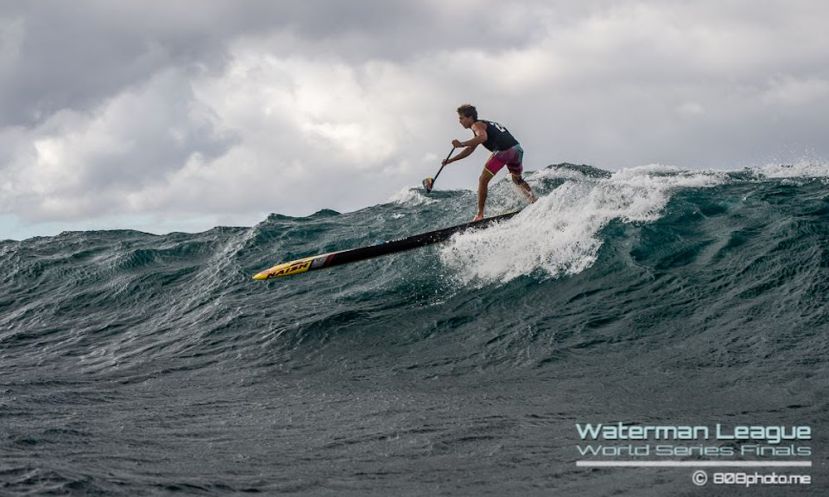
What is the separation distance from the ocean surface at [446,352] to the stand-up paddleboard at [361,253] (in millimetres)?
239

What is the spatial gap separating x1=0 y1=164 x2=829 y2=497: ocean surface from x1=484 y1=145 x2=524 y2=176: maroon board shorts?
3.04 ft

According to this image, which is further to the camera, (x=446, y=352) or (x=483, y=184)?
(x=483, y=184)

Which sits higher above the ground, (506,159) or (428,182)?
(506,159)

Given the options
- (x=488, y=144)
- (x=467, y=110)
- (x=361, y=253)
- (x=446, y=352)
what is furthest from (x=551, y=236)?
(x=446, y=352)

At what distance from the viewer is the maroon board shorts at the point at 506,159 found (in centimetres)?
1352

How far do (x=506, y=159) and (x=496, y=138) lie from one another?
1.51ft

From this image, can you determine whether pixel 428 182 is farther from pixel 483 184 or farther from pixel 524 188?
pixel 524 188

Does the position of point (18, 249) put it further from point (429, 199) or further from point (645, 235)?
point (645, 235)

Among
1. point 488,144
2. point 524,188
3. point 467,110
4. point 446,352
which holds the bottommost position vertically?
point 446,352

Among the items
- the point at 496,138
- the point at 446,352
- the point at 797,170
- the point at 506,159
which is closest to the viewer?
the point at 446,352

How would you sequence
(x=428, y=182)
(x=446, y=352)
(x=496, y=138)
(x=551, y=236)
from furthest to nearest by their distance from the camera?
(x=428, y=182) → (x=496, y=138) → (x=551, y=236) → (x=446, y=352)

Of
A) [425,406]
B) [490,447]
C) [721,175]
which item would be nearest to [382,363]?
[425,406]

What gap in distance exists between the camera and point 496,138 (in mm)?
13430

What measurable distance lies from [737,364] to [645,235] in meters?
4.98
